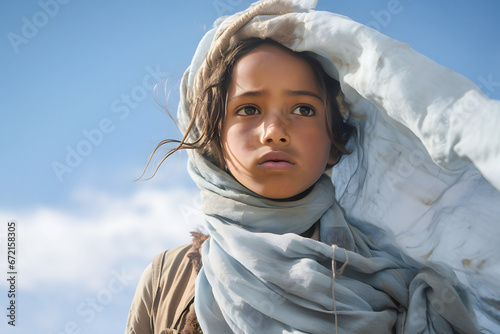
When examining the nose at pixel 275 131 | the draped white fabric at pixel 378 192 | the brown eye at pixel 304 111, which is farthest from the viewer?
the brown eye at pixel 304 111

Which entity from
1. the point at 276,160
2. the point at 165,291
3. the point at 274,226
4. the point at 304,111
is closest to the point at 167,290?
the point at 165,291

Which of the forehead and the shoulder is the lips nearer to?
the forehead

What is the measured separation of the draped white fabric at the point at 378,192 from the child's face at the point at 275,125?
6cm

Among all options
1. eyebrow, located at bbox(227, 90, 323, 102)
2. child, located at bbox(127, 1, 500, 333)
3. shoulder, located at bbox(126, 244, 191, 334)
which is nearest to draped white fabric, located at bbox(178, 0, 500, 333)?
child, located at bbox(127, 1, 500, 333)

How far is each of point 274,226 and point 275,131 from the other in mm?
300

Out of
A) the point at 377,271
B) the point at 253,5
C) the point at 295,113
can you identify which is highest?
the point at 253,5

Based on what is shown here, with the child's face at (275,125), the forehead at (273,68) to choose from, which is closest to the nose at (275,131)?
the child's face at (275,125)

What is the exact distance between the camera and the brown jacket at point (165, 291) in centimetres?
160

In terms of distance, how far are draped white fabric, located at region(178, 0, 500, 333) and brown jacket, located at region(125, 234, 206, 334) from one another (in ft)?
0.51

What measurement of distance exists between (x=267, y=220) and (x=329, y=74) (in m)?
0.52

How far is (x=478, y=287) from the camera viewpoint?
4.24 ft

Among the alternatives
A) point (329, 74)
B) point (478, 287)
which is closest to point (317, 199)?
point (329, 74)

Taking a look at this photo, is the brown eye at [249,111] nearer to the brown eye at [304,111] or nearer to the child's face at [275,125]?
the child's face at [275,125]

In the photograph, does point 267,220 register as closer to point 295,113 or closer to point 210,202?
point 210,202
